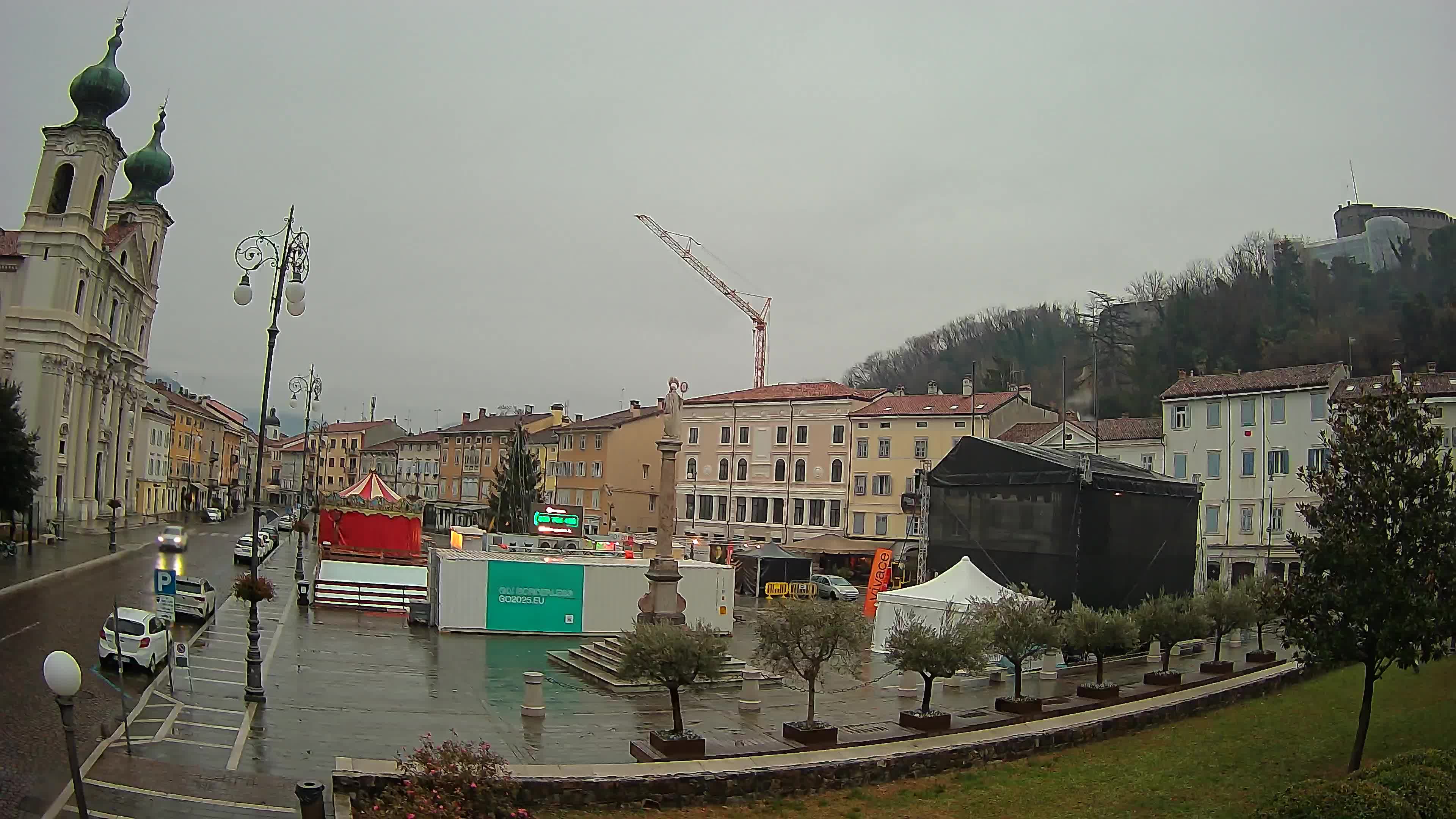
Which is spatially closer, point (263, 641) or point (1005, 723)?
point (1005, 723)

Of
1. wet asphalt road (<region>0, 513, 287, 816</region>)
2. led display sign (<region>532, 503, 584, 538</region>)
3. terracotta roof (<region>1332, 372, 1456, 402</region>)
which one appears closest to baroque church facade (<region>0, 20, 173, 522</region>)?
wet asphalt road (<region>0, 513, 287, 816</region>)

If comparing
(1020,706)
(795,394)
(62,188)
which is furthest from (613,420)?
(1020,706)

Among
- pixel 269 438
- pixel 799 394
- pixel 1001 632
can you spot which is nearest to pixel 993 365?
pixel 799 394

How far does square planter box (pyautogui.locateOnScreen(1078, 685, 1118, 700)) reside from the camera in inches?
839

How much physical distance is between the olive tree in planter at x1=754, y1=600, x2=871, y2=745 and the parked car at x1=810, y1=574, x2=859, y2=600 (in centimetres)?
2682

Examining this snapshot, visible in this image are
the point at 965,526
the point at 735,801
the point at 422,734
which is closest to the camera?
the point at 735,801

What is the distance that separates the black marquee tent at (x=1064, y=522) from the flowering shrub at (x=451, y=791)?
2376cm

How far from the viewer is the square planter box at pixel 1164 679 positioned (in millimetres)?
23062

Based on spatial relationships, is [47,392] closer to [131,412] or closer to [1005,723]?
[131,412]

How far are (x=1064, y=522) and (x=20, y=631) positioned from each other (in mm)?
28368

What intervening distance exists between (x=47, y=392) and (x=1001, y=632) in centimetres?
5486

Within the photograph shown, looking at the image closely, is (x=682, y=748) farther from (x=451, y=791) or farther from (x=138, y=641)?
(x=138, y=641)

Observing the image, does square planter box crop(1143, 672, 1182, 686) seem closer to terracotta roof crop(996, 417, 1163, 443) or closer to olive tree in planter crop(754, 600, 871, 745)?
olive tree in planter crop(754, 600, 871, 745)

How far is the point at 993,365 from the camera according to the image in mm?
99000
